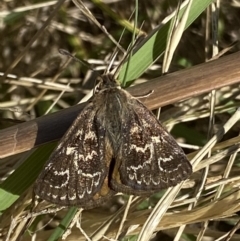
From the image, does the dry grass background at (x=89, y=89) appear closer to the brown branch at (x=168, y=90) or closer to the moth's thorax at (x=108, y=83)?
the brown branch at (x=168, y=90)

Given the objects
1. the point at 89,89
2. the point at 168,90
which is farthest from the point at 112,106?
the point at 89,89

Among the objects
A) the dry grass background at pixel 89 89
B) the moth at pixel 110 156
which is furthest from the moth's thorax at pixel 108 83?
the dry grass background at pixel 89 89

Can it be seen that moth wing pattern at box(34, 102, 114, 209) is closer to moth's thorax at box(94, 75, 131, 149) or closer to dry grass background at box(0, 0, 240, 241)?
moth's thorax at box(94, 75, 131, 149)

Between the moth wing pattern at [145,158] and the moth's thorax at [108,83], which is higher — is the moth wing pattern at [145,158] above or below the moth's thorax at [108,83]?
below

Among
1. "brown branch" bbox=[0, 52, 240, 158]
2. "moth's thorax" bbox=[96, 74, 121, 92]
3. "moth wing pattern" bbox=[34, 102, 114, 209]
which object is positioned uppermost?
"moth's thorax" bbox=[96, 74, 121, 92]

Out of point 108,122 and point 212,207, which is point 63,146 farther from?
point 212,207

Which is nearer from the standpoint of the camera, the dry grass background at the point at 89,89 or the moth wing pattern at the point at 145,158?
the moth wing pattern at the point at 145,158

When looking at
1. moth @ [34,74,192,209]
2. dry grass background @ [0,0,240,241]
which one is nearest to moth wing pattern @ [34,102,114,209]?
moth @ [34,74,192,209]
